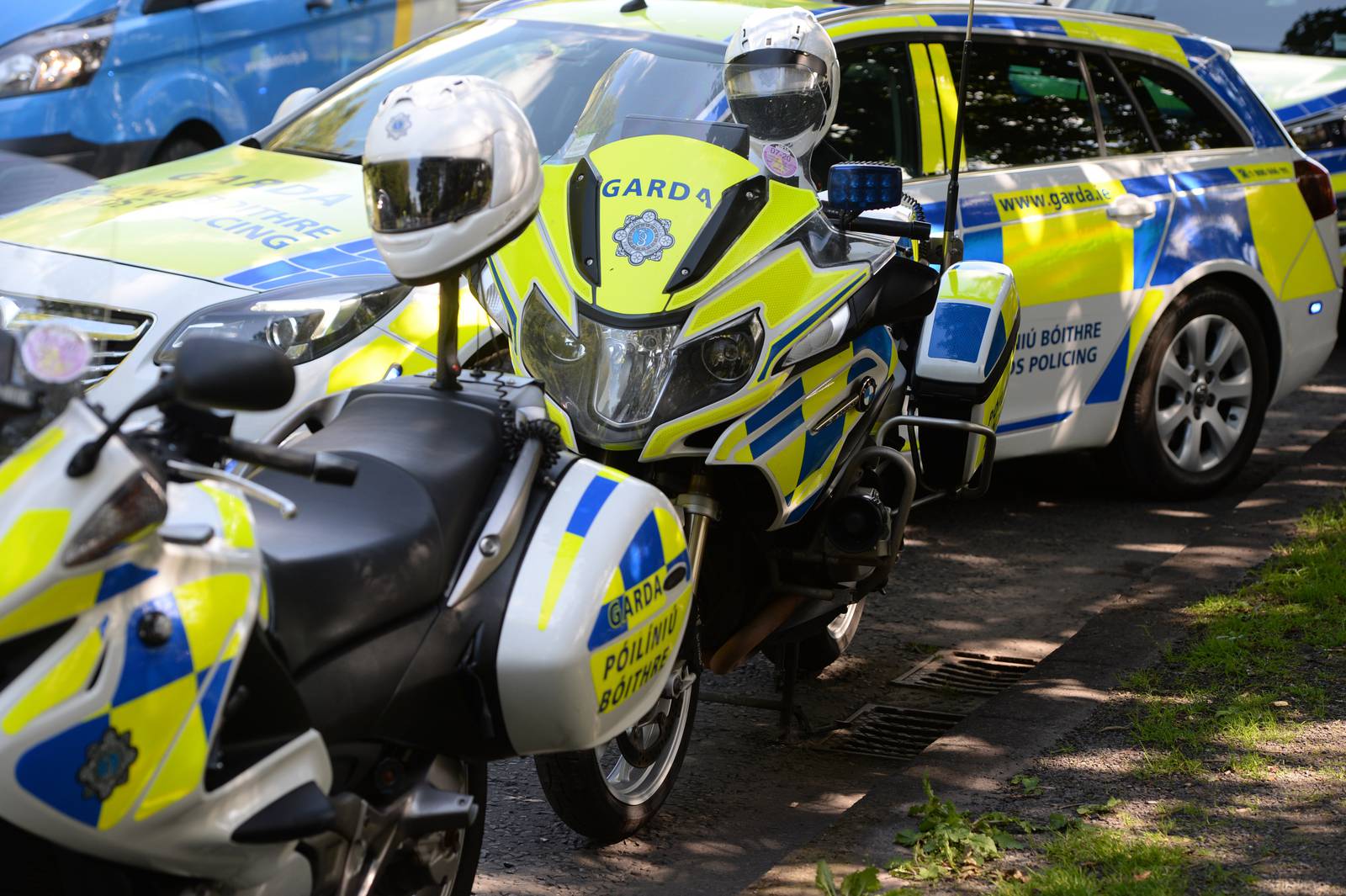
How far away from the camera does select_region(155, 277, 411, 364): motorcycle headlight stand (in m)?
4.77

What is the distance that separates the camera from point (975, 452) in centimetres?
434

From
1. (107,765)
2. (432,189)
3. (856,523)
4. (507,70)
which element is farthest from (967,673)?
(107,765)

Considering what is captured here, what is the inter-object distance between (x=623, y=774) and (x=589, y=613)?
1349 millimetres

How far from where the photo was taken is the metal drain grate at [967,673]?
194 inches

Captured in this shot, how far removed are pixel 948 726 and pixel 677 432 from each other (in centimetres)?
161

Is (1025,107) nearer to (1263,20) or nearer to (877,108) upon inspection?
(877,108)

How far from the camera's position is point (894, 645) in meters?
5.28

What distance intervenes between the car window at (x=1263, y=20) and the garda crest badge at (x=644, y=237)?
695cm

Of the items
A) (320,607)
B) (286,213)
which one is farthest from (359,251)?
(320,607)

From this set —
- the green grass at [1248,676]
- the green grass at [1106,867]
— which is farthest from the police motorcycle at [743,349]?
the green grass at [1106,867]

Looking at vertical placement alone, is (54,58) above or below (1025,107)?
below

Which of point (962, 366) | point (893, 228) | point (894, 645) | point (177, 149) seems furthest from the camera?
point (177, 149)

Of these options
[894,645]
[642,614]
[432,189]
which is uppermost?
[432,189]

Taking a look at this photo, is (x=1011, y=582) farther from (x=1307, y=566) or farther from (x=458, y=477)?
(x=458, y=477)
